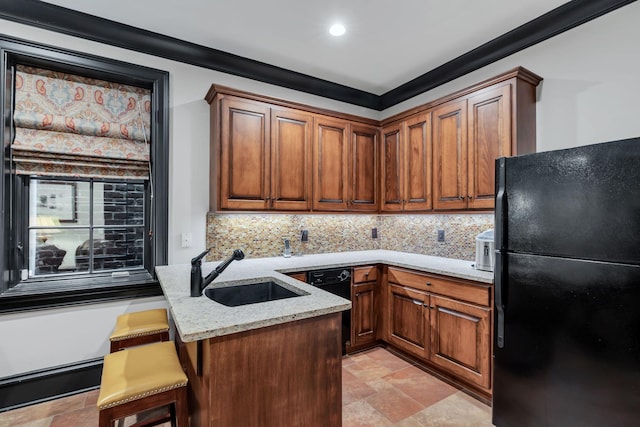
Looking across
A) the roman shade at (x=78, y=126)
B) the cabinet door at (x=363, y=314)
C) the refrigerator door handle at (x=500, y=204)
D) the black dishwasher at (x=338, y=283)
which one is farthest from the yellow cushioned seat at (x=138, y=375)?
the refrigerator door handle at (x=500, y=204)

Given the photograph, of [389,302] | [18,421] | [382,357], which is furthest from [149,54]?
[382,357]

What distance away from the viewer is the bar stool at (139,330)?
2.06 m

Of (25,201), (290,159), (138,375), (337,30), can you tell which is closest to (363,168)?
(290,159)

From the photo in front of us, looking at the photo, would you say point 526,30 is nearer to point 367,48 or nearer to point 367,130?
point 367,48

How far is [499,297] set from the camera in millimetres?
1983

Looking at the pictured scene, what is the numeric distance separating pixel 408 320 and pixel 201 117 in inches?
103

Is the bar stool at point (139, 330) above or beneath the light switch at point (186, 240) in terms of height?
beneath

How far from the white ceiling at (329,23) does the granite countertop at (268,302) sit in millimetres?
1916

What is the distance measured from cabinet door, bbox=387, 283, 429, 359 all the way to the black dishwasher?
0.42 m

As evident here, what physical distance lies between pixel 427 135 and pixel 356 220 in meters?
1.27

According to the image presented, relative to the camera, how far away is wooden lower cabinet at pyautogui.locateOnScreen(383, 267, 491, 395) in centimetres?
233

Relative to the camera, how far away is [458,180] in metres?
2.87

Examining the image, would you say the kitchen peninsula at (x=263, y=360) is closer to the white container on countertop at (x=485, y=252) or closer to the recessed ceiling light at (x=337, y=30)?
the white container on countertop at (x=485, y=252)

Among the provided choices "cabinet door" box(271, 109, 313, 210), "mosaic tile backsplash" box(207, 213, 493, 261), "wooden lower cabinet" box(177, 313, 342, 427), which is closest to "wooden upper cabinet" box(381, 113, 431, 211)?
"mosaic tile backsplash" box(207, 213, 493, 261)
